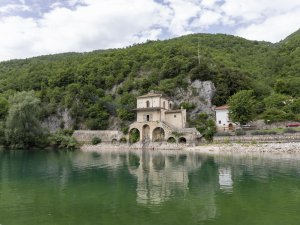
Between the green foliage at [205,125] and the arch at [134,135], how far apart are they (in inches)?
440

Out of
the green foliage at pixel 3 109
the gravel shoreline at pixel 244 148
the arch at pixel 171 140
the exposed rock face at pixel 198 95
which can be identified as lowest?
the gravel shoreline at pixel 244 148

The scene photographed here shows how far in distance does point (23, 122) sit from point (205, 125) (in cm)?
3333

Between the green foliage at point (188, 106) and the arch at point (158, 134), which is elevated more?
the green foliage at point (188, 106)

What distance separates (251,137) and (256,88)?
1173 inches

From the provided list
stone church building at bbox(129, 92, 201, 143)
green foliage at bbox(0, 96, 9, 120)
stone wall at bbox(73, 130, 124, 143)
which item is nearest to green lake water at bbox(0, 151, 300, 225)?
stone church building at bbox(129, 92, 201, 143)

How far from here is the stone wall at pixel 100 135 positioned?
210 ft

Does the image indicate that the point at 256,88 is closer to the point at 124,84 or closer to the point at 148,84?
the point at 148,84

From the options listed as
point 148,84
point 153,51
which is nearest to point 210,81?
point 148,84

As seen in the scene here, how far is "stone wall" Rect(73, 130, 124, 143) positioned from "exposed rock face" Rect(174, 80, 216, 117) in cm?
1656

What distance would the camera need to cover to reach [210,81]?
72875mm

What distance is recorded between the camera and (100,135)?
65188 millimetres

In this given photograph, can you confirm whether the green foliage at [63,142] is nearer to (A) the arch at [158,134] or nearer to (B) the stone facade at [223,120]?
(A) the arch at [158,134]

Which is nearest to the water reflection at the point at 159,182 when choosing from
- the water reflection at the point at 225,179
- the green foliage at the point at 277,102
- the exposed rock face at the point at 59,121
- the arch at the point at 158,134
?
the water reflection at the point at 225,179

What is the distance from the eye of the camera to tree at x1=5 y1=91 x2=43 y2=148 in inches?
2292
